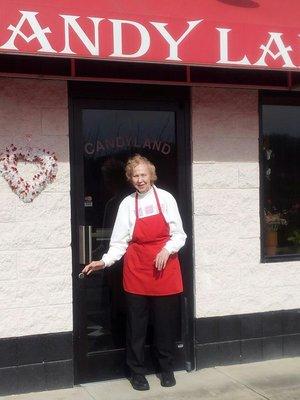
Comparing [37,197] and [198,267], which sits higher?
[37,197]

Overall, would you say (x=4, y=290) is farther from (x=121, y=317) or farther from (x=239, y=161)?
(x=239, y=161)

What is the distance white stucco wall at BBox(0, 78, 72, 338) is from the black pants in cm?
50

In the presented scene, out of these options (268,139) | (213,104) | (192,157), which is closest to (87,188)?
(192,157)

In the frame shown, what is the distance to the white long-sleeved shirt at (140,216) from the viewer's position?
4863mm

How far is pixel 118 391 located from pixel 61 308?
0.79m

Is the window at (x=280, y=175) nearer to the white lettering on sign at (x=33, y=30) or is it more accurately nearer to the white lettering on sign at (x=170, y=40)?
the white lettering on sign at (x=170, y=40)

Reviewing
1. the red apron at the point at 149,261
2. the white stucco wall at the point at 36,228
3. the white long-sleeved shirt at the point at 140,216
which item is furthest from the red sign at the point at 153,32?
the red apron at the point at 149,261

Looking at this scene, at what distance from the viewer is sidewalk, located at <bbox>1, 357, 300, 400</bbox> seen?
4723 mm

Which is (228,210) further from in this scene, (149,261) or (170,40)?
(170,40)

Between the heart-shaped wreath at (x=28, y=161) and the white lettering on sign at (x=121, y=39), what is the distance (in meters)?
1.03

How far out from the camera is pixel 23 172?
189 inches

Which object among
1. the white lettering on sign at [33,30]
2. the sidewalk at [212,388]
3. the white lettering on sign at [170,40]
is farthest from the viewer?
the sidewalk at [212,388]

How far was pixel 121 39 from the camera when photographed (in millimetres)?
4352

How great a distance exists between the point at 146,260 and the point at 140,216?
34cm
